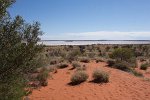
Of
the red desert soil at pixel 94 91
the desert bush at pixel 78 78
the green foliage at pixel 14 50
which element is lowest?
the red desert soil at pixel 94 91

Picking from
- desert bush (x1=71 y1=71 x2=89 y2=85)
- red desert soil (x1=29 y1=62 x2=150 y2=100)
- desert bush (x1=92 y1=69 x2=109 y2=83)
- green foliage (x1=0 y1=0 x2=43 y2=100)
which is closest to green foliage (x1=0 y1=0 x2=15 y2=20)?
green foliage (x1=0 y1=0 x2=43 y2=100)

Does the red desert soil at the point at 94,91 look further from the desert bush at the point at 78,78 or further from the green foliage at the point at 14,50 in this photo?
the green foliage at the point at 14,50

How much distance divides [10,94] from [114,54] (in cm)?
2515

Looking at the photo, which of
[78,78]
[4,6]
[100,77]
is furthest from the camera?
[100,77]

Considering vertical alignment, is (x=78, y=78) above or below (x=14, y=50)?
below

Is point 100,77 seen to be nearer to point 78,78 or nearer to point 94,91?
point 78,78

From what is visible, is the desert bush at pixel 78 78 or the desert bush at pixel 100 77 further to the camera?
the desert bush at pixel 100 77

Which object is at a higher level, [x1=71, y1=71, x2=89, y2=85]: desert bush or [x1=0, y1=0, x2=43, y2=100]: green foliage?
[x1=0, y1=0, x2=43, y2=100]: green foliage

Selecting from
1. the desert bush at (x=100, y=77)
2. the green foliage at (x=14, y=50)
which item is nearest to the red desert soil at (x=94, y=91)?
the desert bush at (x=100, y=77)

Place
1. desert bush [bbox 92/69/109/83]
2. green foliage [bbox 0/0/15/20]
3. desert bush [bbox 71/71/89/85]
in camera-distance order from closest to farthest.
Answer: green foliage [bbox 0/0/15/20]
desert bush [bbox 71/71/89/85]
desert bush [bbox 92/69/109/83]

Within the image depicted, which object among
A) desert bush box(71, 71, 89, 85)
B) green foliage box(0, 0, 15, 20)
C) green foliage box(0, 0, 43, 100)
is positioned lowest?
desert bush box(71, 71, 89, 85)

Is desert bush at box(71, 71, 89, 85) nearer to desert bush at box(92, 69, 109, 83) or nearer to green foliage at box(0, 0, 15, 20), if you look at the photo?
desert bush at box(92, 69, 109, 83)

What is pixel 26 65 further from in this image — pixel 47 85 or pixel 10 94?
pixel 47 85

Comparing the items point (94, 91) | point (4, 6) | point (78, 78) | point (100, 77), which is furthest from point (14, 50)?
point (100, 77)
